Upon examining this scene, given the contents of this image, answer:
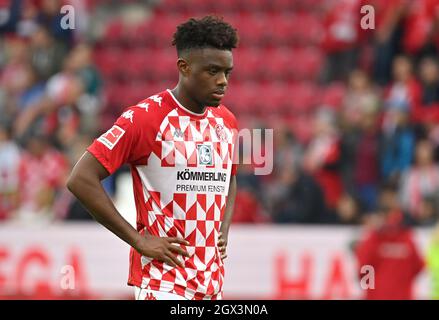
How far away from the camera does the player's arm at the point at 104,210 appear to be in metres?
5.57

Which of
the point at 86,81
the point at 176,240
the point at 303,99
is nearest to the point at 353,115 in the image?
the point at 303,99

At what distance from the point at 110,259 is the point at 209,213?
649 centimetres

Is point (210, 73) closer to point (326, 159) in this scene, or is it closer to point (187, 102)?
point (187, 102)

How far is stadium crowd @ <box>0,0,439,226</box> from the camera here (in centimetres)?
1267

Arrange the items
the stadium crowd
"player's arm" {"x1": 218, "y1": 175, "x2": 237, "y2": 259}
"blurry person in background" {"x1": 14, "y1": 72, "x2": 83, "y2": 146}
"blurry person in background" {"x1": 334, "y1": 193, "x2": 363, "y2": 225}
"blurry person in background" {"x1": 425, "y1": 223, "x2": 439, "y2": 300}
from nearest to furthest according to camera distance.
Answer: "player's arm" {"x1": 218, "y1": 175, "x2": 237, "y2": 259} → "blurry person in background" {"x1": 425, "y1": 223, "x2": 439, "y2": 300} → "blurry person in background" {"x1": 334, "y1": 193, "x2": 363, "y2": 225} → the stadium crowd → "blurry person in background" {"x1": 14, "y1": 72, "x2": 83, "y2": 146}

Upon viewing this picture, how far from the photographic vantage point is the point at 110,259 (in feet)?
39.8

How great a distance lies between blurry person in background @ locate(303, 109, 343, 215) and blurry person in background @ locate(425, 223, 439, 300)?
1.32 m

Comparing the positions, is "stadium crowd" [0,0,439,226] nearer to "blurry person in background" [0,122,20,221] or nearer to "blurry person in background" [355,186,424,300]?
"blurry person in background" [0,122,20,221]

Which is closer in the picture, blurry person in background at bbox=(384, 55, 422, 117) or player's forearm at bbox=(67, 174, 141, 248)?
player's forearm at bbox=(67, 174, 141, 248)

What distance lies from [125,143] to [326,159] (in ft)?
25.0

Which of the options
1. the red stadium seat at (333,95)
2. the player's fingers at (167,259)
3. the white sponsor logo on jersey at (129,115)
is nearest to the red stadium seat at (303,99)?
the red stadium seat at (333,95)

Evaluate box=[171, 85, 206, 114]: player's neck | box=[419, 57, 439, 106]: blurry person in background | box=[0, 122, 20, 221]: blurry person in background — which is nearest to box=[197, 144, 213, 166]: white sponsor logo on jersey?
box=[171, 85, 206, 114]: player's neck
